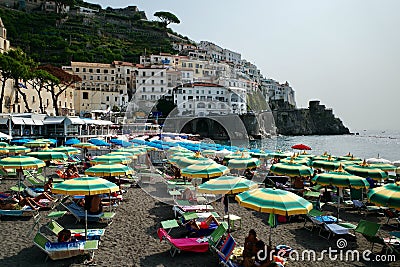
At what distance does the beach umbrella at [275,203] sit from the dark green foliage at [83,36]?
79.1 meters

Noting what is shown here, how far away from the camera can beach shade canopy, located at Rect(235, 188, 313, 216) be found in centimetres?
647

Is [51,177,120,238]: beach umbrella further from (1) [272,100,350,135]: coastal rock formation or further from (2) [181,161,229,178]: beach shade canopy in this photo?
(1) [272,100,350,135]: coastal rock formation

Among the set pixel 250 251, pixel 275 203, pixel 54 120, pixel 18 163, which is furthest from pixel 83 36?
pixel 250 251

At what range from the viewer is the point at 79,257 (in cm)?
705

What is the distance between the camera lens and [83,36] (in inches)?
3735

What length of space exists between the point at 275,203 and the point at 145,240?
3589mm

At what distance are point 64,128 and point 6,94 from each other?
12411 mm

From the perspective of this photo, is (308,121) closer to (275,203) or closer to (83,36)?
(83,36)

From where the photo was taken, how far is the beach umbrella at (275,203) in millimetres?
6469

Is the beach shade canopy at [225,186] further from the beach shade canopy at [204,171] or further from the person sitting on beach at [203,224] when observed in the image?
the beach shade canopy at [204,171]

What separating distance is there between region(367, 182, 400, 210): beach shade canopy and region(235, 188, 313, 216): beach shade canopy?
210 cm

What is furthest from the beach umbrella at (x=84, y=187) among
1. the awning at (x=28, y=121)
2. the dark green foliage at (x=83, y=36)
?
the dark green foliage at (x=83, y=36)

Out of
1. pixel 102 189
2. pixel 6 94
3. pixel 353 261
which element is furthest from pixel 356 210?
pixel 6 94

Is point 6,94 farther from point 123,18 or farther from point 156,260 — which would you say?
point 123,18
